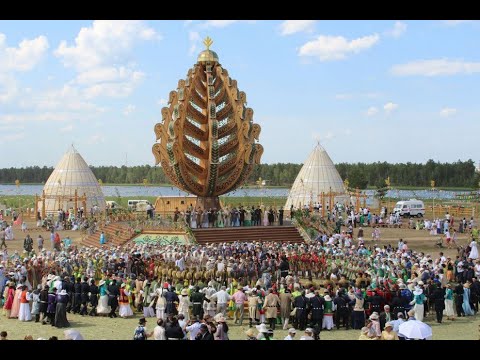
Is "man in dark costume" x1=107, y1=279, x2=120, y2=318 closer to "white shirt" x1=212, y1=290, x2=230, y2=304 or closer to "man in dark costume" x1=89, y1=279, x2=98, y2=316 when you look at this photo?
"man in dark costume" x1=89, y1=279, x2=98, y2=316

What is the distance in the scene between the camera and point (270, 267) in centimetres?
2330

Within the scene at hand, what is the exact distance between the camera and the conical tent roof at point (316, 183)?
53656 mm

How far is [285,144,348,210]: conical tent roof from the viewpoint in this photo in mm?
53656

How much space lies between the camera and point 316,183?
54625 mm

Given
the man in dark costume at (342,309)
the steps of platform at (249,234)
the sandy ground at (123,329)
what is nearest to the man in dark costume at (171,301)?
the sandy ground at (123,329)

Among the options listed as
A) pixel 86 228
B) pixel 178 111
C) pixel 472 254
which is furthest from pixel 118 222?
pixel 472 254

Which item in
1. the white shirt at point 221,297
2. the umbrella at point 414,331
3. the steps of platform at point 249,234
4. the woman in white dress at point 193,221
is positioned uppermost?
the woman in white dress at point 193,221

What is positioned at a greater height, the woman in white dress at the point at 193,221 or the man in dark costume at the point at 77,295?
the woman in white dress at the point at 193,221

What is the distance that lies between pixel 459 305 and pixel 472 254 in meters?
8.96

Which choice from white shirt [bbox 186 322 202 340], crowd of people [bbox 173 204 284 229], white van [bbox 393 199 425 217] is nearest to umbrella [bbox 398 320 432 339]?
white shirt [bbox 186 322 202 340]

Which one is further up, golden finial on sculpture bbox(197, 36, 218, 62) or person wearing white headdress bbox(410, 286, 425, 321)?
golden finial on sculpture bbox(197, 36, 218, 62)

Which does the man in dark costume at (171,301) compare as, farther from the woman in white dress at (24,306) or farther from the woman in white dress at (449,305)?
the woman in white dress at (449,305)
